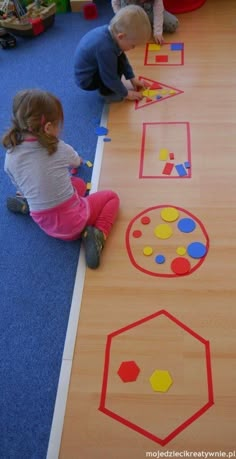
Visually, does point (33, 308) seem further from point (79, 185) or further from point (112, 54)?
point (112, 54)

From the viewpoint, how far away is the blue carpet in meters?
0.93

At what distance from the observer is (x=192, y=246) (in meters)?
1.17

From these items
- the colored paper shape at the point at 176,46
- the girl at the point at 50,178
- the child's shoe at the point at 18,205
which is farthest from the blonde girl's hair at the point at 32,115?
the colored paper shape at the point at 176,46

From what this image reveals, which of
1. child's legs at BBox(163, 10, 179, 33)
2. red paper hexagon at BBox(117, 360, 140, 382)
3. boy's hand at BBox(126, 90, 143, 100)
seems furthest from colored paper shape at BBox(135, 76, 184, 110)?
red paper hexagon at BBox(117, 360, 140, 382)

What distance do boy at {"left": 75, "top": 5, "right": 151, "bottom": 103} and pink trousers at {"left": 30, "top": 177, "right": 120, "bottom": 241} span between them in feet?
1.83

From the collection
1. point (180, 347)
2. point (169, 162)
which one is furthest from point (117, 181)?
point (180, 347)

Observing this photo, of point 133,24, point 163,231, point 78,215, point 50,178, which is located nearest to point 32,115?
point 50,178

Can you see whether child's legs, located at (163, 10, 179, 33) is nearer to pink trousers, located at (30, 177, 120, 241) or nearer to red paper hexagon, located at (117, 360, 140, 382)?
pink trousers, located at (30, 177, 120, 241)

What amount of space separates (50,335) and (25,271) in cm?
23

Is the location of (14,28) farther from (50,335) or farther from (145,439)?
(145,439)

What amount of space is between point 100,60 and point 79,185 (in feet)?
1.72

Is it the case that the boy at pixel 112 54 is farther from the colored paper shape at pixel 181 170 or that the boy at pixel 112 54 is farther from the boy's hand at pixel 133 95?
the colored paper shape at pixel 181 170

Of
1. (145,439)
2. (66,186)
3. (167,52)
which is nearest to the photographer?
(145,439)

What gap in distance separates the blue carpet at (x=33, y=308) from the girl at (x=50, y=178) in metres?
0.09
